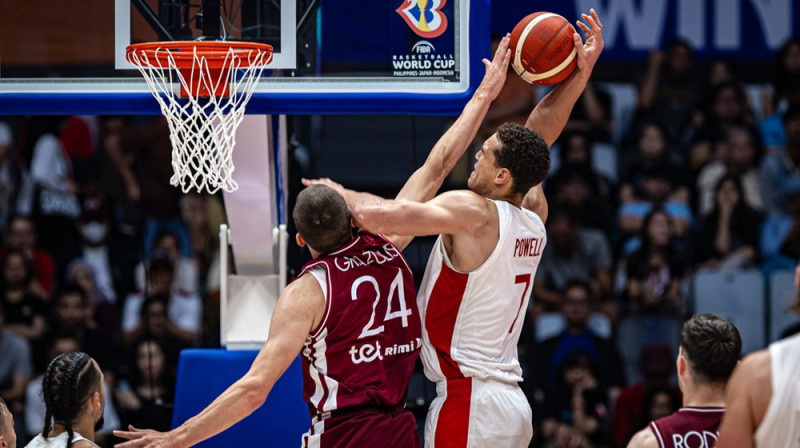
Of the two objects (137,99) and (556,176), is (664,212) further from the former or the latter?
(137,99)

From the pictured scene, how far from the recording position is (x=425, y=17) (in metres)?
5.07

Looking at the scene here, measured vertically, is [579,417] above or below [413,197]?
below

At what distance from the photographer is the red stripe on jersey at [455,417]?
13.7ft

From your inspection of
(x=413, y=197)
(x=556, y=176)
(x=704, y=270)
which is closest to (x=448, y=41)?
(x=413, y=197)

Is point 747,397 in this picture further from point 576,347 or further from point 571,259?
point 571,259

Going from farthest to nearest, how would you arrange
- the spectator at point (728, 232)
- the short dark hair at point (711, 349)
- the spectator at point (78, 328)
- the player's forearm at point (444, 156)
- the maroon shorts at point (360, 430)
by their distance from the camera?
1. the spectator at point (728, 232)
2. the spectator at point (78, 328)
3. the player's forearm at point (444, 156)
4. the maroon shorts at point (360, 430)
5. the short dark hair at point (711, 349)

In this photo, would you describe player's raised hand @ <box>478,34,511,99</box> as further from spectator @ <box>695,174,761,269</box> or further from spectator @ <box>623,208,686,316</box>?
spectator @ <box>695,174,761,269</box>

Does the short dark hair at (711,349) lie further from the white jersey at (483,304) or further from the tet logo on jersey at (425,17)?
the tet logo on jersey at (425,17)

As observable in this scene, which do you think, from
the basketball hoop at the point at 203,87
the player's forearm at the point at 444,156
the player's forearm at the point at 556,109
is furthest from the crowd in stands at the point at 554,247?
the player's forearm at the point at 444,156

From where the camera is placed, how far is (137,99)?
4.95m

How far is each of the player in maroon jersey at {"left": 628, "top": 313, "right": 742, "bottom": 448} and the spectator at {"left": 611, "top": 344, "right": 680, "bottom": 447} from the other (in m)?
3.77

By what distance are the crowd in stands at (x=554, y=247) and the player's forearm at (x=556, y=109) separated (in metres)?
3.00

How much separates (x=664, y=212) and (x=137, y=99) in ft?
13.8

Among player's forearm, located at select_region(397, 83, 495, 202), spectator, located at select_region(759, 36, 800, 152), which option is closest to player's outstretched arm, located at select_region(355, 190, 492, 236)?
player's forearm, located at select_region(397, 83, 495, 202)
